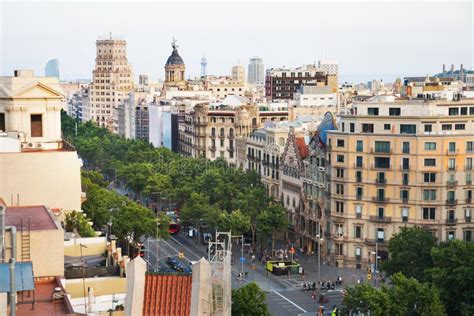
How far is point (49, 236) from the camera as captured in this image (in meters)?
44.4

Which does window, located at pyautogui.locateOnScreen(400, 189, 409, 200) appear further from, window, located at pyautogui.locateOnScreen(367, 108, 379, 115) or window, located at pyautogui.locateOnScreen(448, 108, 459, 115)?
window, located at pyautogui.locateOnScreen(448, 108, 459, 115)

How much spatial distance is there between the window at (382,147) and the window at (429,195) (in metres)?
6.30

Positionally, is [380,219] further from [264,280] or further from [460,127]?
[264,280]

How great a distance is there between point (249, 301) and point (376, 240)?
1600 inches

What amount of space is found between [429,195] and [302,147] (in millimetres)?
25656

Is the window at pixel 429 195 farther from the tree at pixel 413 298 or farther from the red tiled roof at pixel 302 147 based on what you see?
the tree at pixel 413 298

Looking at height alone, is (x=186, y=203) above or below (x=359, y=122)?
below

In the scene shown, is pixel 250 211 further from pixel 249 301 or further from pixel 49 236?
pixel 49 236

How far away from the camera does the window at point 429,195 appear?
10175cm

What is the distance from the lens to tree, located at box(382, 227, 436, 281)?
84.9 meters

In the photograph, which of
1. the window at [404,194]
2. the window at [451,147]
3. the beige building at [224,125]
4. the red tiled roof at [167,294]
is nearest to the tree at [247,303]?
the red tiled roof at [167,294]

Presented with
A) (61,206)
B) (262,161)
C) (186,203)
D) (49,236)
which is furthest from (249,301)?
(262,161)

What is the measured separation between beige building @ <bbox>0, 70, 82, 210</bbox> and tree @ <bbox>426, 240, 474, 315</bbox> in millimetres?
29496

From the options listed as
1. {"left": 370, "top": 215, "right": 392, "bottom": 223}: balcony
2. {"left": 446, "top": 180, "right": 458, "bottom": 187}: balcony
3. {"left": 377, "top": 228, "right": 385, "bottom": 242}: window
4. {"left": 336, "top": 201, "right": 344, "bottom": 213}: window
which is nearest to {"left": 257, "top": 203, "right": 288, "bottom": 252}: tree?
{"left": 336, "top": 201, "right": 344, "bottom": 213}: window
